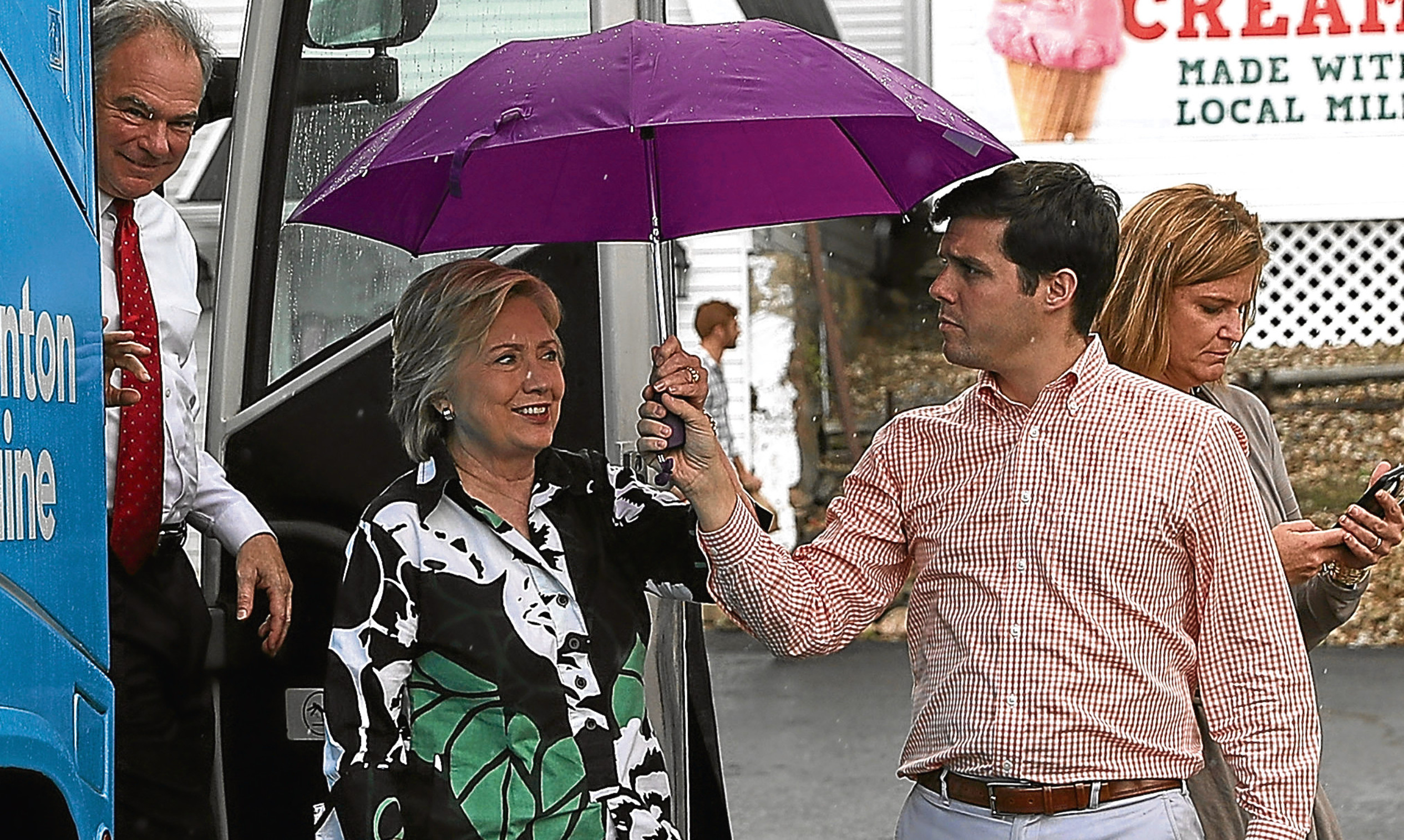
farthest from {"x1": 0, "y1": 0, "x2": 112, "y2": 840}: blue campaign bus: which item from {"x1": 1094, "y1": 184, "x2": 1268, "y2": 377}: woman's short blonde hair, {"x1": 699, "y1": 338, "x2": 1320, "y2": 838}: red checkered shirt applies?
{"x1": 1094, "y1": 184, "x2": 1268, "y2": 377}: woman's short blonde hair

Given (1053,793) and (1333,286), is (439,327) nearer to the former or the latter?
(1053,793)

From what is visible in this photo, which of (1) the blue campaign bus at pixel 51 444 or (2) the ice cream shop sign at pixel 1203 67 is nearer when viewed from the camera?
→ (1) the blue campaign bus at pixel 51 444

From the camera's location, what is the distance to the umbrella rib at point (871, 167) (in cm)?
300

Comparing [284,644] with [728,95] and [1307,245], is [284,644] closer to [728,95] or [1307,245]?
[728,95]

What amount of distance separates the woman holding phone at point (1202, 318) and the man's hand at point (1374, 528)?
0.32 ft

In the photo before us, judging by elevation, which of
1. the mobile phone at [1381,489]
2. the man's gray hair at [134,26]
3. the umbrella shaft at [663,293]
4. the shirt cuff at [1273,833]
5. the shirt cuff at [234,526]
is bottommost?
the shirt cuff at [1273,833]

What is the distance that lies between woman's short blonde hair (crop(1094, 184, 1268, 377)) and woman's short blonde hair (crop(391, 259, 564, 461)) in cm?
92

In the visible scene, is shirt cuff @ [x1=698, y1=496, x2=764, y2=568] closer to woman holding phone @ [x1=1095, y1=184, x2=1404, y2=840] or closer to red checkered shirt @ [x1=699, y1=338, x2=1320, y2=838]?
red checkered shirt @ [x1=699, y1=338, x2=1320, y2=838]

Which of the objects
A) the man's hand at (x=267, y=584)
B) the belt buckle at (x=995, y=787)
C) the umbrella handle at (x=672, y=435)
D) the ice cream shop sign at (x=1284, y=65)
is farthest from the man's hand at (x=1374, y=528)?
the ice cream shop sign at (x=1284, y=65)

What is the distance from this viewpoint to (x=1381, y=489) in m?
2.75

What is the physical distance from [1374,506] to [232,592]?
7.14 feet

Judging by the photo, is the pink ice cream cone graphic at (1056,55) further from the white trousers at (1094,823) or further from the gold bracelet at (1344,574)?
the white trousers at (1094,823)

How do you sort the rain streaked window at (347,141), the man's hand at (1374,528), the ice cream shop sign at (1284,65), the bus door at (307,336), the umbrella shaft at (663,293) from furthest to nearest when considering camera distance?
the ice cream shop sign at (1284,65) → the rain streaked window at (347,141) → the bus door at (307,336) → the umbrella shaft at (663,293) → the man's hand at (1374,528)

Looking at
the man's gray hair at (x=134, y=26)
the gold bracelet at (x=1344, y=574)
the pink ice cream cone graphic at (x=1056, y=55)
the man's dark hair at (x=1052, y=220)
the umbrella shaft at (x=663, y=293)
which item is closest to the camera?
the man's dark hair at (x=1052, y=220)
